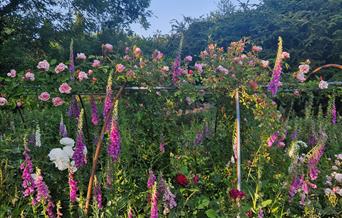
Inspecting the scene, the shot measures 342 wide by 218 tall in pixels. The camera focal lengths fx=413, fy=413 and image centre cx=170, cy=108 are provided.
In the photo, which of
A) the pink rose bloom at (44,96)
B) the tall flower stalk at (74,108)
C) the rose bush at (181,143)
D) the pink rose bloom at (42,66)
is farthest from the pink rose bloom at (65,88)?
the pink rose bloom at (42,66)

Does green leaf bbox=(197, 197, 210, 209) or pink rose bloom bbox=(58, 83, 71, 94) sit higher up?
pink rose bloom bbox=(58, 83, 71, 94)

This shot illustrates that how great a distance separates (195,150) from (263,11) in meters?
9.72

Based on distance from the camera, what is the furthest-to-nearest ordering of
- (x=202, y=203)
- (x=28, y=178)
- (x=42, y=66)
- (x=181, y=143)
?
(x=42, y=66) < (x=181, y=143) < (x=202, y=203) < (x=28, y=178)

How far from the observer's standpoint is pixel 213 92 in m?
3.39

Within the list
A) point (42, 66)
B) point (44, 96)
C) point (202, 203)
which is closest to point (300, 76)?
point (202, 203)

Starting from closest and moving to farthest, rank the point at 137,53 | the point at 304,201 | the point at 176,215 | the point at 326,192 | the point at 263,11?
the point at 176,215
the point at 304,201
the point at 326,192
the point at 137,53
the point at 263,11

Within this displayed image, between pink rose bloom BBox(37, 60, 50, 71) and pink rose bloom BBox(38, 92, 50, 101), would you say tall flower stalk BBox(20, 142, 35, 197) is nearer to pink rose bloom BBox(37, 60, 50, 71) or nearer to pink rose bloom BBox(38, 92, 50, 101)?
pink rose bloom BBox(38, 92, 50, 101)

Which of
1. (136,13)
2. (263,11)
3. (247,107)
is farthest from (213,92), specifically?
(136,13)

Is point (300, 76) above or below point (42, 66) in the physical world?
below

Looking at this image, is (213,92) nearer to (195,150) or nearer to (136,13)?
(195,150)

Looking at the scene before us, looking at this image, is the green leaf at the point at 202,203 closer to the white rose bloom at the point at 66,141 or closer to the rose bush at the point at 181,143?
the rose bush at the point at 181,143

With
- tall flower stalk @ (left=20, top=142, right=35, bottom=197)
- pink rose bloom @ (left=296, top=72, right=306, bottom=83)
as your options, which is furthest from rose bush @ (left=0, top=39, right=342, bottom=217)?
tall flower stalk @ (left=20, top=142, right=35, bottom=197)

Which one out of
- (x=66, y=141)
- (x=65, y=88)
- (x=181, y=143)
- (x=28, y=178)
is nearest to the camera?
(x=28, y=178)

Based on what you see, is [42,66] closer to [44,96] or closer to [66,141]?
[44,96]
